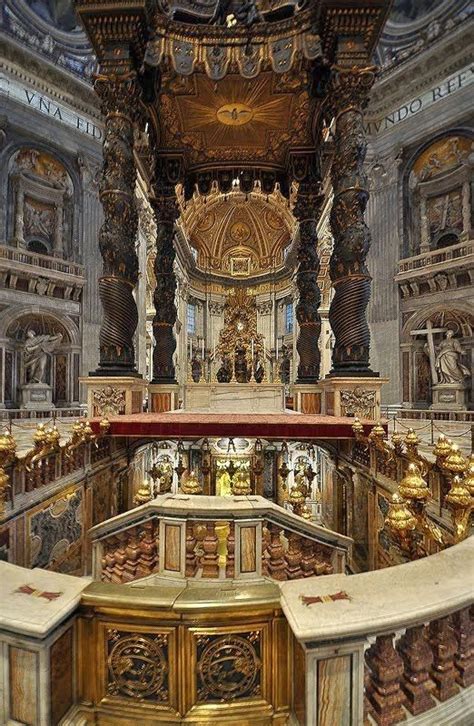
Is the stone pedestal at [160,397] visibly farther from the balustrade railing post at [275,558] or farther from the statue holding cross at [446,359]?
the statue holding cross at [446,359]

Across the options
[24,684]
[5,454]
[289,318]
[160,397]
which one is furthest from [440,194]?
[289,318]

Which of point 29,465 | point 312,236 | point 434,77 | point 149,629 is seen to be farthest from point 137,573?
point 434,77

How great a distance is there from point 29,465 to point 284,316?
29.7 metres

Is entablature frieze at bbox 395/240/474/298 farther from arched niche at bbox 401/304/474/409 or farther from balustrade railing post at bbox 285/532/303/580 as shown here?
balustrade railing post at bbox 285/532/303/580

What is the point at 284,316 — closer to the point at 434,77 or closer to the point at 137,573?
the point at 434,77

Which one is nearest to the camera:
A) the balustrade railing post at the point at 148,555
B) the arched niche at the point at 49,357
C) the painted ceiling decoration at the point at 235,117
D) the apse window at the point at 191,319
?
the balustrade railing post at the point at 148,555

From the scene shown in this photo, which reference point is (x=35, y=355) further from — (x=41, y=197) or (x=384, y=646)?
(x=384, y=646)

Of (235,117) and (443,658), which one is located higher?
(235,117)

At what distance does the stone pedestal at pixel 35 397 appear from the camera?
1460 cm

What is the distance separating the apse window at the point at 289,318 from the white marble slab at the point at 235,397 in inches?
851

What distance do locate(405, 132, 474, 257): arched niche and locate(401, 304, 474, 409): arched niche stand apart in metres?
2.63

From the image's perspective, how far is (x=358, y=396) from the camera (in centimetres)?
663

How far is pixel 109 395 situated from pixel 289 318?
26.3 m

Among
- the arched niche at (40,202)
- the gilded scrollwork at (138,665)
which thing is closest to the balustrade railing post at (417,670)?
the gilded scrollwork at (138,665)
